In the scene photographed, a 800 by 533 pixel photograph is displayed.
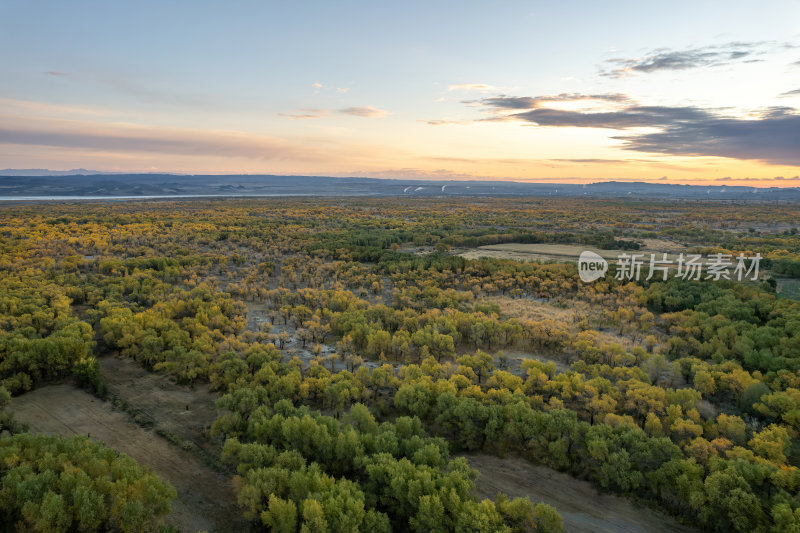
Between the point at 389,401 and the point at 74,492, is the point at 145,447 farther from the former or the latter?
the point at 389,401

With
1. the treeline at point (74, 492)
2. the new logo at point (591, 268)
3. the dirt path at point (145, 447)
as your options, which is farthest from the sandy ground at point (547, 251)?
the treeline at point (74, 492)

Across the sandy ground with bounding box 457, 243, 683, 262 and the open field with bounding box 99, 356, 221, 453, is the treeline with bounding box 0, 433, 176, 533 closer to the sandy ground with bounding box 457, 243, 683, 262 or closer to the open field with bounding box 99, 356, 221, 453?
the open field with bounding box 99, 356, 221, 453

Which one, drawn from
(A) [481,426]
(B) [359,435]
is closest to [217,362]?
(B) [359,435]

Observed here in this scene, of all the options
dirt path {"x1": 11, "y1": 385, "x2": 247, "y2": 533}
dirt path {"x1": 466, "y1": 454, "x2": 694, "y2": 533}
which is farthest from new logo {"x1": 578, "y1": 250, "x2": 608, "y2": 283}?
dirt path {"x1": 11, "y1": 385, "x2": 247, "y2": 533}

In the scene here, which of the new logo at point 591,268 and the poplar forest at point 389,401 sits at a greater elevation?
the new logo at point 591,268

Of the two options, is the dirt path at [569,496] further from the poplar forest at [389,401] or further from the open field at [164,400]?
the open field at [164,400]

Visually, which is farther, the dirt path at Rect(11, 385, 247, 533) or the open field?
the open field
